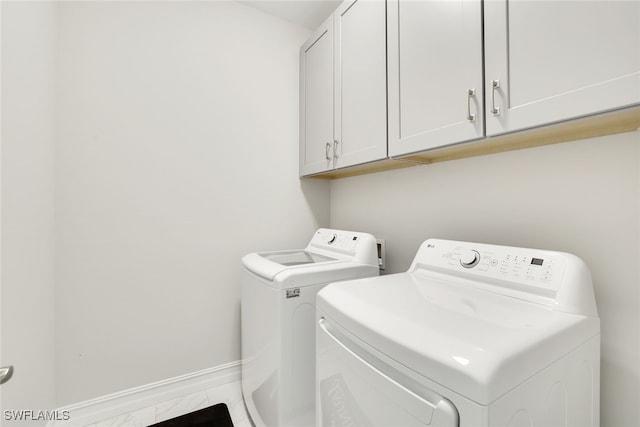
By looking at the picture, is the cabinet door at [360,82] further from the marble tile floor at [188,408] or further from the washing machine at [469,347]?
the marble tile floor at [188,408]

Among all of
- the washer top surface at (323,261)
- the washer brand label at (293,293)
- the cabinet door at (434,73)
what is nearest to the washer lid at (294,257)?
the washer top surface at (323,261)

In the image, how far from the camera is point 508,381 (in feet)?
1.68

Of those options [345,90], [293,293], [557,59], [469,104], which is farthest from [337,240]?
[557,59]

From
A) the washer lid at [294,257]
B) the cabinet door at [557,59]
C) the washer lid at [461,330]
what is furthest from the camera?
the washer lid at [294,257]

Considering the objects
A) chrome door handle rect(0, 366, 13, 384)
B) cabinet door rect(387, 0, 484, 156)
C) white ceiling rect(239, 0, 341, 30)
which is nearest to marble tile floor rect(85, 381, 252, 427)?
chrome door handle rect(0, 366, 13, 384)

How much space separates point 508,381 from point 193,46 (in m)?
2.16

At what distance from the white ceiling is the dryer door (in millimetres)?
2043

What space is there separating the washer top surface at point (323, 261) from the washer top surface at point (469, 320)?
251 mm

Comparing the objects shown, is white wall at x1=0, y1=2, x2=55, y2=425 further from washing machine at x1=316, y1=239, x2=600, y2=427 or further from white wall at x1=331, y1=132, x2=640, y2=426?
white wall at x1=331, y1=132, x2=640, y2=426

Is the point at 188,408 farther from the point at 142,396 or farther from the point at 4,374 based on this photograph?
the point at 4,374

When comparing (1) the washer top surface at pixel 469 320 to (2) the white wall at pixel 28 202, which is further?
(2) the white wall at pixel 28 202

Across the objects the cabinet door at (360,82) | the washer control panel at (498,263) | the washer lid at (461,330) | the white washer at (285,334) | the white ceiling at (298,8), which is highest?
the white ceiling at (298,8)

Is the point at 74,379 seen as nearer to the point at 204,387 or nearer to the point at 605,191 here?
the point at 204,387

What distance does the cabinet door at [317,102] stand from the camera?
5.64 ft
